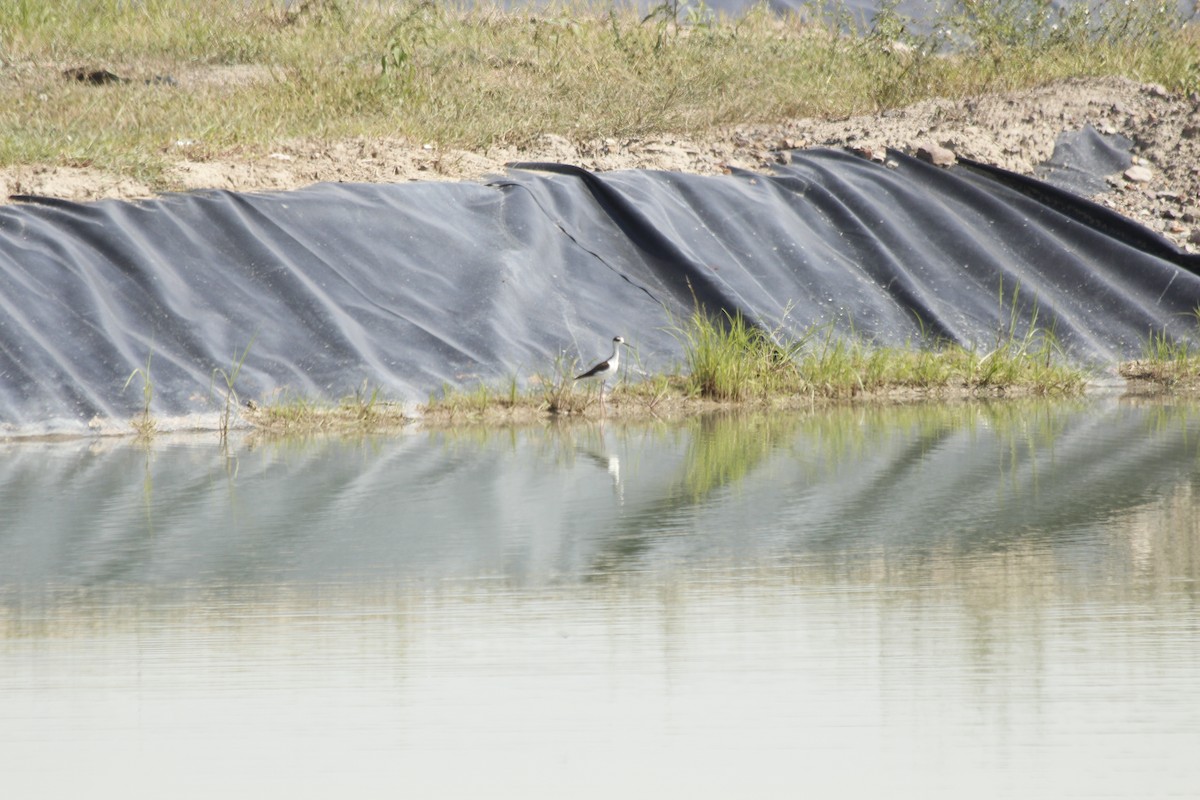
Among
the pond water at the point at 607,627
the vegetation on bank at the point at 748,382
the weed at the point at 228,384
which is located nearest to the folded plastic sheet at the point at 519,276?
the weed at the point at 228,384

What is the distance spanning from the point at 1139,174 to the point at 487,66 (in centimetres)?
604

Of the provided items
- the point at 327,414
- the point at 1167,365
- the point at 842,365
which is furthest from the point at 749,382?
the point at 1167,365

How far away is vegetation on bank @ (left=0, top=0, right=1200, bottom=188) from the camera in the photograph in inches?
475

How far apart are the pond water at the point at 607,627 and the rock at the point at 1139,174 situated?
5562 millimetres

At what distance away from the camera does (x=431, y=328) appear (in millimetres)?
9031

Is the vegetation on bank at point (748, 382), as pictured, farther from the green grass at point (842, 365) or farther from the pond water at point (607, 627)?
the pond water at point (607, 627)

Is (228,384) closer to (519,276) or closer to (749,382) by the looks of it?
(519,276)

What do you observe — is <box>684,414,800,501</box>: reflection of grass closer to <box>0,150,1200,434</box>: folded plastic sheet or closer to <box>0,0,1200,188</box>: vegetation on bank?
<box>0,150,1200,434</box>: folded plastic sheet

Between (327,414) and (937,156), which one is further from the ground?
(937,156)

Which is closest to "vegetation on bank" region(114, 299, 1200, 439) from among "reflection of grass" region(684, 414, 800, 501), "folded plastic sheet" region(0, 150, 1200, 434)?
"folded plastic sheet" region(0, 150, 1200, 434)

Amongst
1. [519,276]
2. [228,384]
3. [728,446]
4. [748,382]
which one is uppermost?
[519,276]

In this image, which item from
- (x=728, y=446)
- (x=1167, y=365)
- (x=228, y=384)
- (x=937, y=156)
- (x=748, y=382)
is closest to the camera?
(x=728, y=446)

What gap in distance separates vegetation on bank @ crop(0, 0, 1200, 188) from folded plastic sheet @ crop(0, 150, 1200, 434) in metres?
1.55

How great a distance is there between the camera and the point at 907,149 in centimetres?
1158
